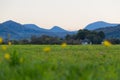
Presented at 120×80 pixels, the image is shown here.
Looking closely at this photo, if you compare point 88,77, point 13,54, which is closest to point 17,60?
point 13,54

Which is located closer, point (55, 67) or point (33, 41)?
point (55, 67)

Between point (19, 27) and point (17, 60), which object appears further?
point (19, 27)

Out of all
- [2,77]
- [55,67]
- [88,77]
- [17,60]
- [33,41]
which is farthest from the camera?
[33,41]

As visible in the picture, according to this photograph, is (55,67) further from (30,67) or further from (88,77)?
(88,77)

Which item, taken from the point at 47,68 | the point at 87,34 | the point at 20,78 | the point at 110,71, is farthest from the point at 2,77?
the point at 87,34

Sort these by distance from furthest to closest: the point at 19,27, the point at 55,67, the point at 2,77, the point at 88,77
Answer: the point at 19,27, the point at 55,67, the point at 2,77, the point at 88,77

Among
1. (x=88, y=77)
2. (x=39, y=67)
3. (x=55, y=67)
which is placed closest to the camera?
(x=88, y=77)

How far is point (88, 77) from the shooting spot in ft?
13.4

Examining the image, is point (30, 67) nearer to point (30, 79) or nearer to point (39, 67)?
point (39, 67)

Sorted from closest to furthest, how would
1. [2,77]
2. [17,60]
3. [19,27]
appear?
[2,77]
[17,60]
[19,27]

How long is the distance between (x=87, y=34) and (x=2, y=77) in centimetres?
3259

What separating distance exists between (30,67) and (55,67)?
768 millimetres

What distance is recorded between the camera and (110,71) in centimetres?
492

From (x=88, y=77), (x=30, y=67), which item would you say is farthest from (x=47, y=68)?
(x=88, y=77)
